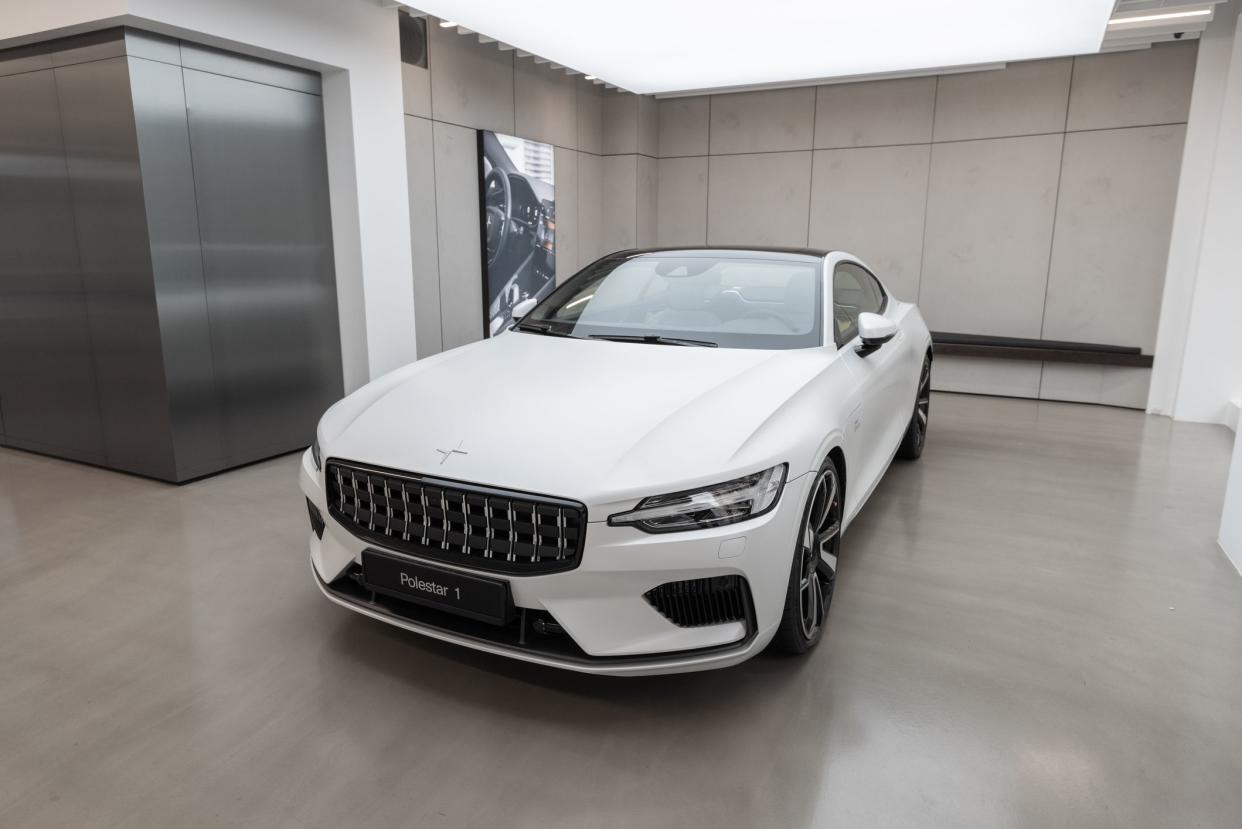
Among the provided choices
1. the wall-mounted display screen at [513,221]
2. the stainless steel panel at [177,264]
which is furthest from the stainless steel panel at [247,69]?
the wall-mounted display screen at [513,221]

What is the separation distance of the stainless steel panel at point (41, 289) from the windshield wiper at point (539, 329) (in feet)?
9.17

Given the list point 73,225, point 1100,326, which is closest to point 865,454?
point 73,225

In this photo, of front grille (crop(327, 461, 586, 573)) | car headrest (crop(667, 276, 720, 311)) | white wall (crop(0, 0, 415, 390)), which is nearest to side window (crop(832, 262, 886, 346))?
car headrest (crop(667, 276, 720, 311))

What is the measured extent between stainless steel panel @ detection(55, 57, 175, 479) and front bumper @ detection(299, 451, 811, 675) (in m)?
3.09

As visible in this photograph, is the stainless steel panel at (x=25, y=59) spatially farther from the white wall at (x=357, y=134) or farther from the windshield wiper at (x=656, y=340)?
the windshield wiper at (x=656, y=340)

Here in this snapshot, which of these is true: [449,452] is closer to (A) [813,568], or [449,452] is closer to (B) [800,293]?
(A) [813,568]

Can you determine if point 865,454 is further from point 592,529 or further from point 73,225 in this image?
point 73,225

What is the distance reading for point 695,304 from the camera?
3213 millimetres

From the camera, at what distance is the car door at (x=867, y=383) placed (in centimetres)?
296

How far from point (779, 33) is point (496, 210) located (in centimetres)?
273

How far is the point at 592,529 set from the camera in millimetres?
1957

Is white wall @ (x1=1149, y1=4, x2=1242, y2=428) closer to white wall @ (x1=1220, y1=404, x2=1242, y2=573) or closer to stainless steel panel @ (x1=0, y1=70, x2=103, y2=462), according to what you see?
white wall @ (x1=1220, y1=404, x2=1242, y2=573)

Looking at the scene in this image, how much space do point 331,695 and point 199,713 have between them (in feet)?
1.18

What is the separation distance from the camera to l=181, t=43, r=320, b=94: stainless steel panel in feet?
13.7
